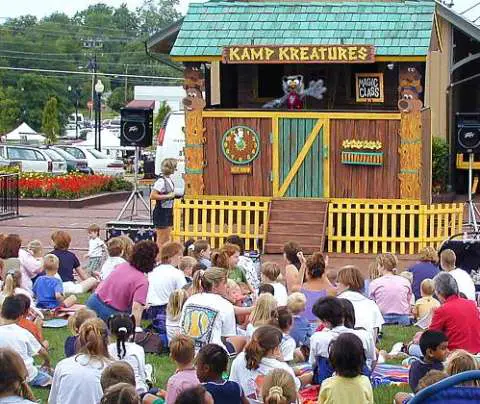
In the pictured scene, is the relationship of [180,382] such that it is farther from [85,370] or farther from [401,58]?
[401,58]

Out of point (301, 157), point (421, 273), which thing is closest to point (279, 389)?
point (421, 273)

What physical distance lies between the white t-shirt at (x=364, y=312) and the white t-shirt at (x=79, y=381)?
3.09 m

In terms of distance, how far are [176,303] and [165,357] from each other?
0.83 m

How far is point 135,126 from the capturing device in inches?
851

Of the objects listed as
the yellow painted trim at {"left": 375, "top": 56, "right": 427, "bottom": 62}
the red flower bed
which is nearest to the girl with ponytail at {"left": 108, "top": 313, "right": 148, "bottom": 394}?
the yellow painted trim at {"left": 375, "top": 56, "right": 427, "bottom": 62}

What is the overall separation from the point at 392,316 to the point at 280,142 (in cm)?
685

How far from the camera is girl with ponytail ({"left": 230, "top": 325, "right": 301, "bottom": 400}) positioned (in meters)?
8.52

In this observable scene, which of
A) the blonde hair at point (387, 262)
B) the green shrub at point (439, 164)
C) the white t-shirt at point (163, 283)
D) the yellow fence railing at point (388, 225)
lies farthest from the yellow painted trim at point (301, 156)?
the green shrub at point (439, 164)

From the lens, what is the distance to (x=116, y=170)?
39.8 m

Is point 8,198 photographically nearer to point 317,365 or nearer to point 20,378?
point 317,365

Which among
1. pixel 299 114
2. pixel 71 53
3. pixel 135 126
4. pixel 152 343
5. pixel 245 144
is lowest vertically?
pixel 152 343

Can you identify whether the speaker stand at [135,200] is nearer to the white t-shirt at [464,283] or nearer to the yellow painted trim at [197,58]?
the yellow painted trim at [197,58]

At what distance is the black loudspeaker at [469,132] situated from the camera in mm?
19844

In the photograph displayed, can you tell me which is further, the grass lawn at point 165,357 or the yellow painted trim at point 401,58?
the yellow painted trim at point 401,58
